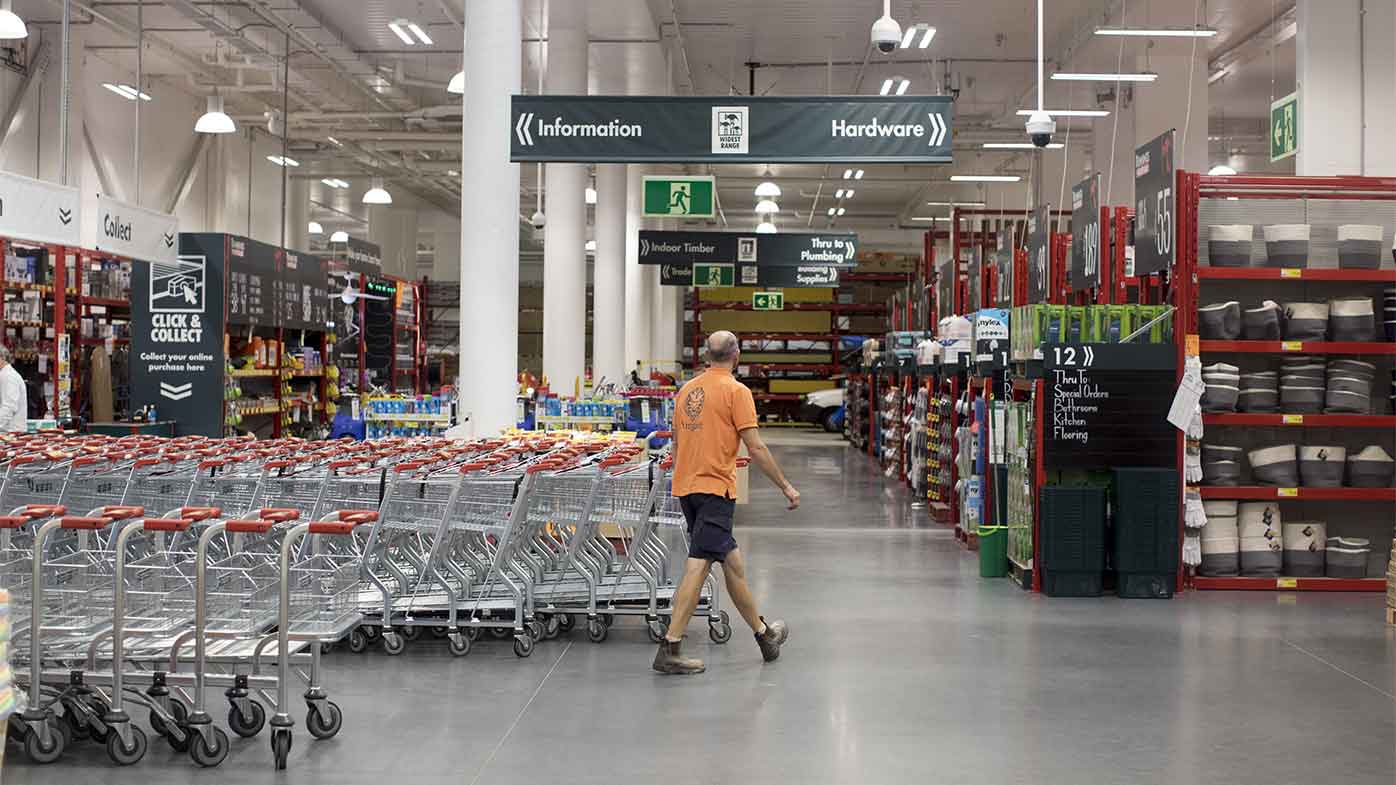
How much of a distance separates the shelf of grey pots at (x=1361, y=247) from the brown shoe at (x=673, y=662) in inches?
231

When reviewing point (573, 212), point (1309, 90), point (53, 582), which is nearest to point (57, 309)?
point (573, 212)

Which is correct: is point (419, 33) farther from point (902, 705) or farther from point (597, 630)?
point (902, 705)

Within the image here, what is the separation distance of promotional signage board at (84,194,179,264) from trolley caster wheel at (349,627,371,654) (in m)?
7.45

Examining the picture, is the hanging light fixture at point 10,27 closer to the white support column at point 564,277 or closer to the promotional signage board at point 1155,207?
the white support column at point 564,277

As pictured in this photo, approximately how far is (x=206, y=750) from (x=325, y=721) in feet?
1.73

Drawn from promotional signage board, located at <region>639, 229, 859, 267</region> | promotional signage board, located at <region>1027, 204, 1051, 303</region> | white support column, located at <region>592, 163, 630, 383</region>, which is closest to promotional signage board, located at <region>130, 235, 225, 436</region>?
white support column, located at <region>592, 163, 630, 383</region>

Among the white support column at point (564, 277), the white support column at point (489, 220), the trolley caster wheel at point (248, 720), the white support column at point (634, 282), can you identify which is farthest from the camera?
the white support column at point (634, 282)

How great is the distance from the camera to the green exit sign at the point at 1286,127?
1330cm

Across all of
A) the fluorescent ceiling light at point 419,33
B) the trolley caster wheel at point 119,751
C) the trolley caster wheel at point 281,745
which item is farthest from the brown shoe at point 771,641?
the fluorescent ceiling light at point 419,33

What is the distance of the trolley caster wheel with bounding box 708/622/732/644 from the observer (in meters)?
7.62

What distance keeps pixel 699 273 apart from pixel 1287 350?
1593 centimetres

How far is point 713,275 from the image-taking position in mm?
25391

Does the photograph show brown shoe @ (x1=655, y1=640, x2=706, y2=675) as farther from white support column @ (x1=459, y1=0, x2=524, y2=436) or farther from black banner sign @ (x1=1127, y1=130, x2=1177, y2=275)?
white support column @ (x1=459, y1=0, x2=524, y2=436)

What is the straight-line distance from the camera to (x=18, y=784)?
4.76m
